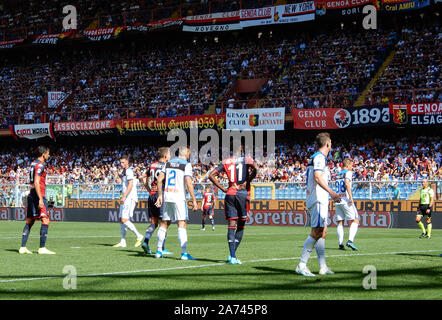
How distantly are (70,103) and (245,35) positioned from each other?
1617 centimetres

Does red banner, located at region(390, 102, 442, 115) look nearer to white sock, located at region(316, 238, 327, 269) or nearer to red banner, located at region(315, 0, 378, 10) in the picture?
red banner, located at region(315, 0, 378, 10)

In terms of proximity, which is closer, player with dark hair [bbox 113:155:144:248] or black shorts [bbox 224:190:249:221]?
black shorts [bbox 224:190:249:221]

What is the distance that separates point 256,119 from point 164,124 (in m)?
7.68

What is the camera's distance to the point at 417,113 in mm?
37062

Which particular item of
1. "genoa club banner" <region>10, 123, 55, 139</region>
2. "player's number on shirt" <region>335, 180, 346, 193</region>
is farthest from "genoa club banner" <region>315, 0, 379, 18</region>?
"player's number on shirt" <region>335, 180, 346, 193</region>

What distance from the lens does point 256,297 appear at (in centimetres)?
828

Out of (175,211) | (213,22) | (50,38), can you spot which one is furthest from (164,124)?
(175,211)

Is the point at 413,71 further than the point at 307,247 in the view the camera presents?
Yes

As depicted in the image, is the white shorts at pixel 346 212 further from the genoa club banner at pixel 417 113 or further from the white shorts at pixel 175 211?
the genoa club banner at pixel 417 113

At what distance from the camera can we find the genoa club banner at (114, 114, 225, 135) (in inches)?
1740

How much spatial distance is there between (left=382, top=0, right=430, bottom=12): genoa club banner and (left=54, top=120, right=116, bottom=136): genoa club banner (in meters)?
21.3

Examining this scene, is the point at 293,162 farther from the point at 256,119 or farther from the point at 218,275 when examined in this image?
the point at 218,275

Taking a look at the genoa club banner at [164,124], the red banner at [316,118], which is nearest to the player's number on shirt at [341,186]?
the red banner at [316,118]

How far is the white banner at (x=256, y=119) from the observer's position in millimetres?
41844
